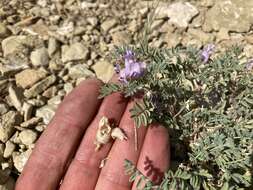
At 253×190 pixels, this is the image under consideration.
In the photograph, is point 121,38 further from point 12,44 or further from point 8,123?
point 8,123

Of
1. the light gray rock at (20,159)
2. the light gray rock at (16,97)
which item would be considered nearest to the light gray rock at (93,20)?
the light gray rock at (16,97)

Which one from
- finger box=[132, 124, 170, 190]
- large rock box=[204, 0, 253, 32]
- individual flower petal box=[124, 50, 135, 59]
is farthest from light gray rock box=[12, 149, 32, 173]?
large rock box=[204, 0, 253, 32]

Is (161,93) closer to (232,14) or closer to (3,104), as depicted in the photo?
(3,104)

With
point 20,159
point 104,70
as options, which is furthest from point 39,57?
point 20,159

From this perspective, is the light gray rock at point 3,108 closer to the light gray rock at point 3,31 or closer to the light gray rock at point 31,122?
the light gray rock at point 31,122

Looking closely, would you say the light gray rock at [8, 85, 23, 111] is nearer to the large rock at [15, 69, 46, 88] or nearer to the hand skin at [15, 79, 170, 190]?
the large rock at [15, 69, 46, 88]

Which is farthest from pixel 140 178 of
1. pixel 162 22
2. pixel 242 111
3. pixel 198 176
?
pixel 162 22
